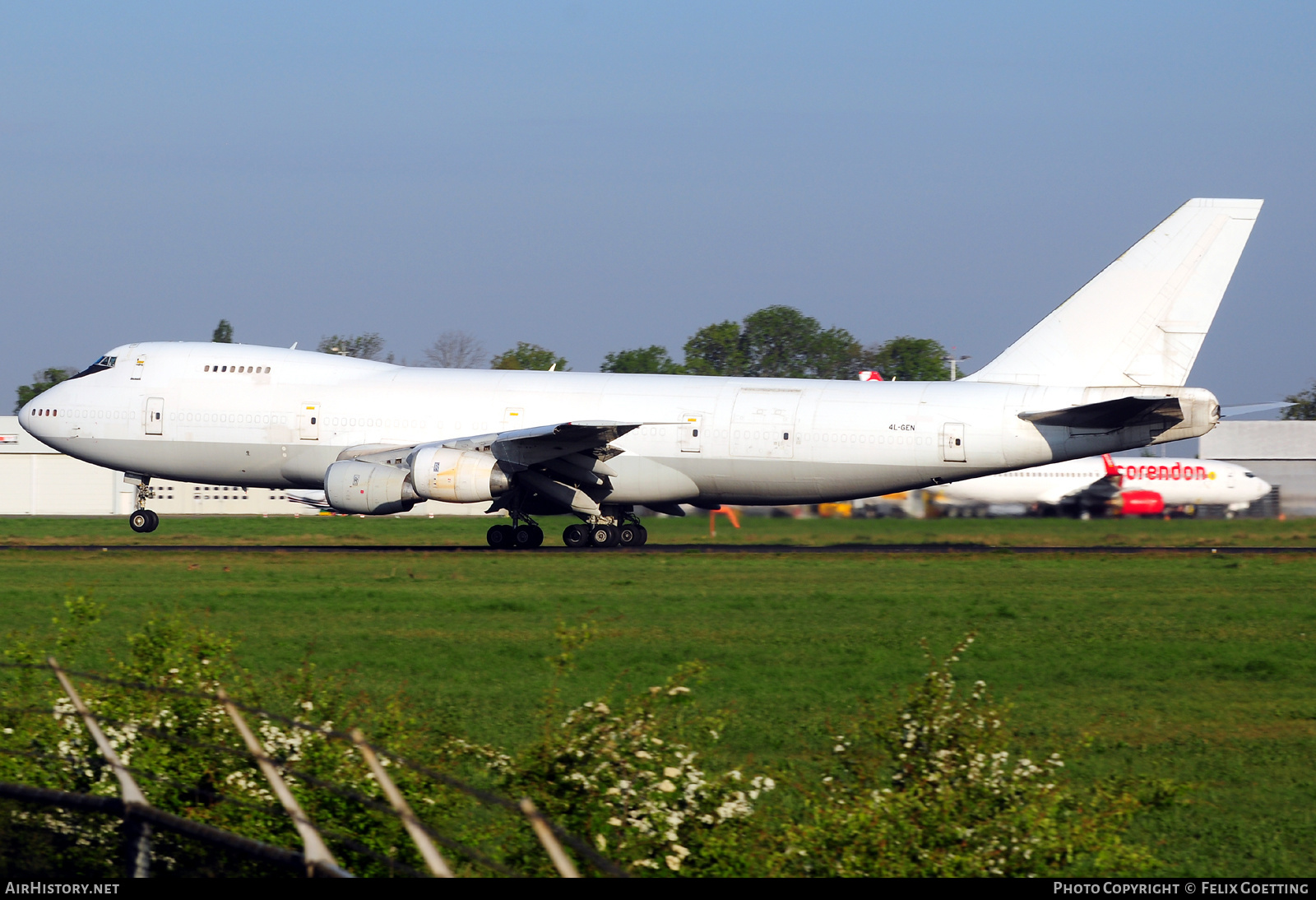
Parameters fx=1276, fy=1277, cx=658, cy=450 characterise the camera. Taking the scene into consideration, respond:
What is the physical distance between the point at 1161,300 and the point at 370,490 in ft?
58.8

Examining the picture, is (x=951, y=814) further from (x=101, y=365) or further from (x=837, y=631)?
(x=101, y=365)

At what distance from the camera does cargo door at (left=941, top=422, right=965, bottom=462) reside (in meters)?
28.4

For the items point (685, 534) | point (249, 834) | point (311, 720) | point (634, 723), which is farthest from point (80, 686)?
point (685, 534)

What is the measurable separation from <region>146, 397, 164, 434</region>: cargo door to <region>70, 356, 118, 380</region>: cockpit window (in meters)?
1.92

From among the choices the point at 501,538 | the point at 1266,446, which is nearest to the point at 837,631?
the point at 501,538

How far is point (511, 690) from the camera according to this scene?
Answer: 13695mm

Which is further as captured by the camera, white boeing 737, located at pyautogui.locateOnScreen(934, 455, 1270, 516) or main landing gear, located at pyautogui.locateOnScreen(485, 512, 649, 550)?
white boeing 737, located at pyautogui.locateOnScreen(934, 455, 1270, 516)

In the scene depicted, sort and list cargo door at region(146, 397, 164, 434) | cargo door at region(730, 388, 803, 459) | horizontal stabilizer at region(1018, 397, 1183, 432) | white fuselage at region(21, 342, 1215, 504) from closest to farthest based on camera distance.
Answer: horizontal stabilizer at region(1018, 397, 1183, 432)
white fuselage at region(21, 342, 1215, 504)
cargo door at region(730, 388, 803, 459)
cargo door at region(146, 397, 164, 434)

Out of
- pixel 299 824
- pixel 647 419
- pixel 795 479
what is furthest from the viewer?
pixel 647 419

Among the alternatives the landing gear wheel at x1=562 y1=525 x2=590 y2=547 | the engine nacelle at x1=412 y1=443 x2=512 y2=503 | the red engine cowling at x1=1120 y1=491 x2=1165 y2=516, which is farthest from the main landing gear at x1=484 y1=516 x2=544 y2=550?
the red engine cowling at x1=1120 y1=491 x2=1165 y2=516

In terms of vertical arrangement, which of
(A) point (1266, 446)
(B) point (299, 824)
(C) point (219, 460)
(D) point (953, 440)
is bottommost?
(B) point (299, 824)

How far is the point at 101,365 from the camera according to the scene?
105ft

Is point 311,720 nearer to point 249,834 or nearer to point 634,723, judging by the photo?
point 249,834

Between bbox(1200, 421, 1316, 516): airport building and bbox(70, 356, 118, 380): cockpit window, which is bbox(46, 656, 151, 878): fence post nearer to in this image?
bbox(70, 356, 118, 380): cockpit window
